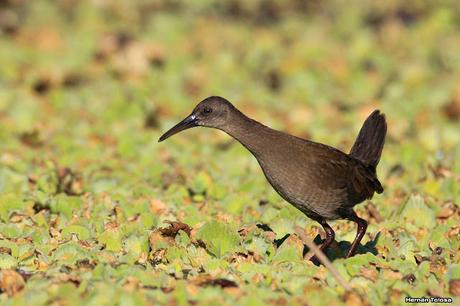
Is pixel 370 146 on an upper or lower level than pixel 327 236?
upper

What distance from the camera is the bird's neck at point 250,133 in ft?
20.4

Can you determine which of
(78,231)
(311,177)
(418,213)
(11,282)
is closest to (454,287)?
(311,177)

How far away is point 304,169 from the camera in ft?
19.9

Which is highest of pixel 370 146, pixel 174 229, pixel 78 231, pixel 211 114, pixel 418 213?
pixel 370 146

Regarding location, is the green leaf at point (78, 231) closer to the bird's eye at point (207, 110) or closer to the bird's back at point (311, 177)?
the bird's eye at point (207, 110)

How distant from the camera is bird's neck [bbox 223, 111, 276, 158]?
620 cm

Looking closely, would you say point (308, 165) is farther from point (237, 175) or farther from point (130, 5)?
point (130, 5)

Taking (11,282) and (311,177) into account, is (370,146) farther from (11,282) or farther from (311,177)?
(11,282)

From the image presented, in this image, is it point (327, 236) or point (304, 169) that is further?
point (327, 236)

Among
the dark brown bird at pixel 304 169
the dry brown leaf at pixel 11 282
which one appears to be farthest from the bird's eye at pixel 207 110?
the dry brown leaf at pixel 11 282

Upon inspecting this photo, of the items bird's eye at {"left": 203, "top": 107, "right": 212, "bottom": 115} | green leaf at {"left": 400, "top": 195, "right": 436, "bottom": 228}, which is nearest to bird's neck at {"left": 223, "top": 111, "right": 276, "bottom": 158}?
bird's eye at {"left": 203, "top": 107, "right": 212, "bottom": 115}

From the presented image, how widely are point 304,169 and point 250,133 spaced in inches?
17.4

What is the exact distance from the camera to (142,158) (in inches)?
348

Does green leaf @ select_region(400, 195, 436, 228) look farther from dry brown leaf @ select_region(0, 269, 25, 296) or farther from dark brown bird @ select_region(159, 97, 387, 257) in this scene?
dry brown leaf @ select_region(0, 269, 25, 296)
